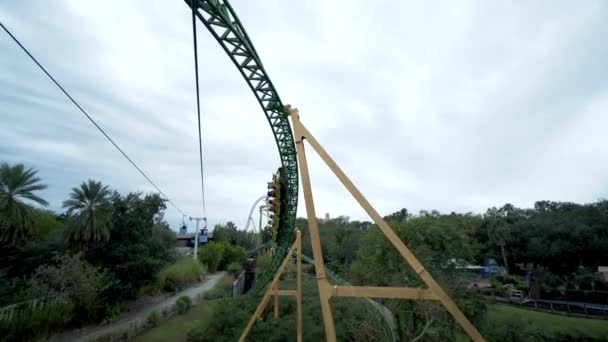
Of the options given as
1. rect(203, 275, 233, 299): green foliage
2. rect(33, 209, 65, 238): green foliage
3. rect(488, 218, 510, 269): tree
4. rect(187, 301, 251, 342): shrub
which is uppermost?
rect(33, 209, 65, 238): green foliage

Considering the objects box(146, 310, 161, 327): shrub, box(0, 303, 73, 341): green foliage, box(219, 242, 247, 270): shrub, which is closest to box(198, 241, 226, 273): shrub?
box(219, 242, 247, 270): shrub

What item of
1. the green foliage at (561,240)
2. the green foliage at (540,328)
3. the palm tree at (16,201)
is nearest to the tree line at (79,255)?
the palm tree at (16,201)

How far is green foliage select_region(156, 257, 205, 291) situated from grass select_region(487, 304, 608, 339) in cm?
2064

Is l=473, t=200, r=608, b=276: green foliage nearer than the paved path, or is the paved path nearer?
the paved path

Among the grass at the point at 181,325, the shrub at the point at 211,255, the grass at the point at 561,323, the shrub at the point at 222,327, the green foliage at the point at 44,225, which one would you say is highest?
the green foliage at the point at 44,225

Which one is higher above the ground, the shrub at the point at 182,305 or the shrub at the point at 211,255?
the shrub at the point at 211,255

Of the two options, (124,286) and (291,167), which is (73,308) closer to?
(124,286)

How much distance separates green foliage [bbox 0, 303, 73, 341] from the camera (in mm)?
10766

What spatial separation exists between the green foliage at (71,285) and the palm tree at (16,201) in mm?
7630

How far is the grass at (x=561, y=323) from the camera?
17.0 m

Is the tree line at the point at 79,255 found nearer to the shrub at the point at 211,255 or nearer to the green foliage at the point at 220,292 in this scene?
the green foliage at the point at 220,292

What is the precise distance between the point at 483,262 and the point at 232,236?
42.3m

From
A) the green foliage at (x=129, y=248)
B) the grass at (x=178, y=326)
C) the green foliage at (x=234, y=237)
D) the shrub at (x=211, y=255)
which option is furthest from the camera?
the green foliage at (x=234, y=237)

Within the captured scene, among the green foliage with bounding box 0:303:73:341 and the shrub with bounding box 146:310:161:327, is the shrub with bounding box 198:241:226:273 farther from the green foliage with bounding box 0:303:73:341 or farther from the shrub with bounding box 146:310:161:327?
the green foliage with bounding box 0:303:73:341
